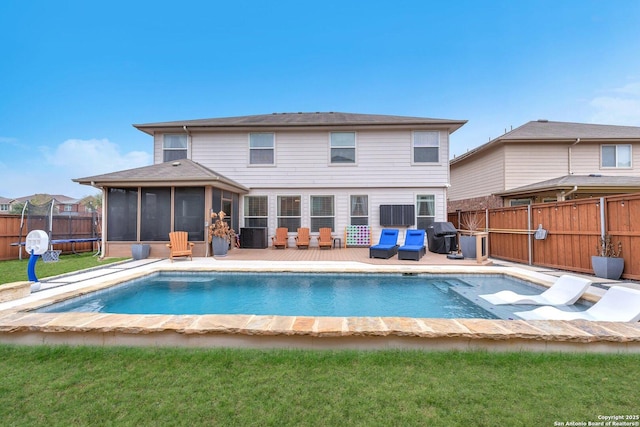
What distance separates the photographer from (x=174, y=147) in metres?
12.3

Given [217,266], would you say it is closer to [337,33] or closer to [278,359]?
[278,359]

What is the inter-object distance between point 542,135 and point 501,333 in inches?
546

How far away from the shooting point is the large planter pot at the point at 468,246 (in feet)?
29.9

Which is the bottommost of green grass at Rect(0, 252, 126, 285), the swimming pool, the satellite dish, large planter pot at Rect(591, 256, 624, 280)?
the swimming pool

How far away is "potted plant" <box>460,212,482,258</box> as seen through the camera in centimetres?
915

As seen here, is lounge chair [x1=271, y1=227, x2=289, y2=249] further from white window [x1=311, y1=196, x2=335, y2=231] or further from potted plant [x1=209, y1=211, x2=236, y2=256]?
potted plant [x1=209, y1=211, x2=236, y2=256]

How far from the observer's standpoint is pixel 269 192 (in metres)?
12.3

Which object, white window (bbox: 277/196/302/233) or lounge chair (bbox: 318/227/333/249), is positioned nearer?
lounge chair (bbox: 318/227/333/249)

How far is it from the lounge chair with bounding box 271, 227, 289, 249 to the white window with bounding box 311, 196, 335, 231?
3.86ft

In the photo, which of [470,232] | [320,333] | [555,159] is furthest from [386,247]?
[555,159]

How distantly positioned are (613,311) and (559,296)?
40.1 inches

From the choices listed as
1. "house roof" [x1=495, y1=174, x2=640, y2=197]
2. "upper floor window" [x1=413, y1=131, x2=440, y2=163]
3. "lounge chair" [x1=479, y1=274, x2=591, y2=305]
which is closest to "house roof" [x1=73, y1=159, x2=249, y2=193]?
"upper floor window" [x1=413, y1=131, x2=440, y2=163]

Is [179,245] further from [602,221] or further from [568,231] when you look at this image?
[602,221]

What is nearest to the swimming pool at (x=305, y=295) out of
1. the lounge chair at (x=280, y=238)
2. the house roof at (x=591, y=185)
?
the lounge chair at (x=280, y=238)
